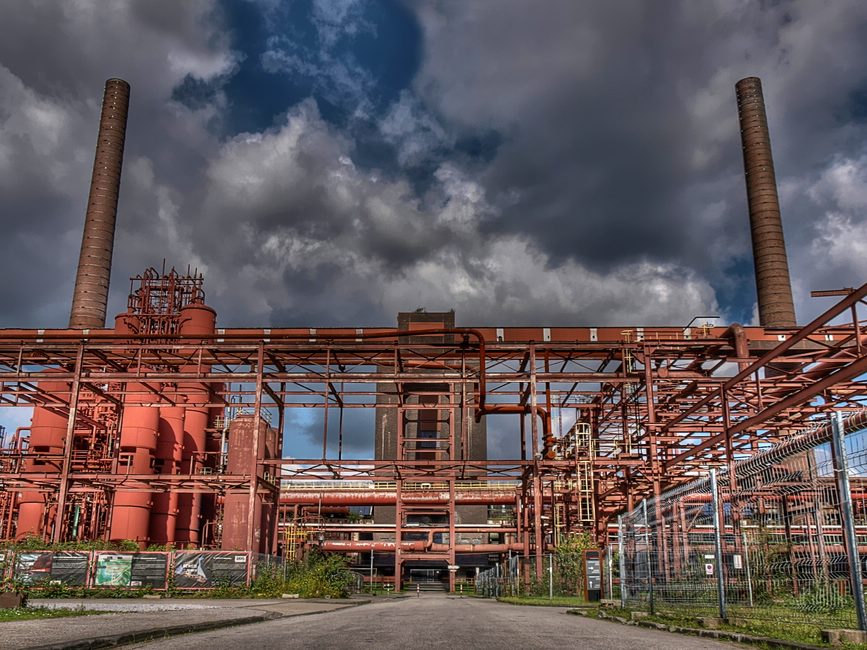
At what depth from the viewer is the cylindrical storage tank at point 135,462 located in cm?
2927

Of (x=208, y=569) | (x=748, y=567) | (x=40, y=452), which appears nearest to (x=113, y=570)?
(x=208, y=569)

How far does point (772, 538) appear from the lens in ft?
30.8

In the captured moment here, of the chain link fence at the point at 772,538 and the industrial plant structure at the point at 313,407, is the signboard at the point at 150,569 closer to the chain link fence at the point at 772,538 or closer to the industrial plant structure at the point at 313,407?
the industrial plant structure at the point at 313,407

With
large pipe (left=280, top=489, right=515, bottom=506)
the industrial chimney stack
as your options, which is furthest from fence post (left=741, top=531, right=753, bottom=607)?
the industrial chimney stack

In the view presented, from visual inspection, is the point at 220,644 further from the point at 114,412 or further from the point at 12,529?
the point at 12,529

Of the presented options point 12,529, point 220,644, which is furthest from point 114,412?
point 220,644

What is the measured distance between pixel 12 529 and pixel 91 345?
42.6 feet

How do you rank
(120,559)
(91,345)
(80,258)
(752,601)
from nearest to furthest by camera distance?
(752,601) → (120,559) → (91,345) → (80,258)

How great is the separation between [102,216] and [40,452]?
14.0 metres

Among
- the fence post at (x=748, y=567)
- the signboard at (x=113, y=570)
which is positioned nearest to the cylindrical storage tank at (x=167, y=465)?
the signboard at (x=113, y=570)

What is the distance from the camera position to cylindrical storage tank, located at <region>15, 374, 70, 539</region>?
31203mm

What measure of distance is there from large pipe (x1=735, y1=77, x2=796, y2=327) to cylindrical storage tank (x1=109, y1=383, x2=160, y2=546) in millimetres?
29531

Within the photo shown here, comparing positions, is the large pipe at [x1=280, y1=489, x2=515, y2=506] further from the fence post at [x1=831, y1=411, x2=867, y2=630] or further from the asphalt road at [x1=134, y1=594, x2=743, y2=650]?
the fence post at [x1=831, y1=411, x2=867, y2=630]

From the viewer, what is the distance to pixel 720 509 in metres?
10.4
